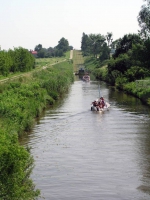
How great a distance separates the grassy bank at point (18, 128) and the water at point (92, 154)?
5.01 feet

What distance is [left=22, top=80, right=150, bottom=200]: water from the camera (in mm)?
20953

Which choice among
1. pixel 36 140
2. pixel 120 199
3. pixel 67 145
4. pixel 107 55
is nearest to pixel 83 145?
pixel 67 145

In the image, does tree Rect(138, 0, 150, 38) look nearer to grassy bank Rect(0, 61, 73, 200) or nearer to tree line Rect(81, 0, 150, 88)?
tree line Rect(81, 0, 150, 88)

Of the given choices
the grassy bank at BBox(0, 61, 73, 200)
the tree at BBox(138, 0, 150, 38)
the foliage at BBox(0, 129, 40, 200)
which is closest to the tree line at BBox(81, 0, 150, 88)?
the tree at BBox(138, 0, 150, 38)

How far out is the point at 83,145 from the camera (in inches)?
1204

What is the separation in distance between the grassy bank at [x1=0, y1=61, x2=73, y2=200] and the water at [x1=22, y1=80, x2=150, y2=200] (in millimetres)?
1528

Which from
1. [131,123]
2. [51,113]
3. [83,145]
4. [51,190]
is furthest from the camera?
[51,113]

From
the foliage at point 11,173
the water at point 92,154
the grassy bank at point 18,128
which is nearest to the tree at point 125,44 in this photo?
the grassy bank at point 18,128

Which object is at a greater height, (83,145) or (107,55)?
(107,55)

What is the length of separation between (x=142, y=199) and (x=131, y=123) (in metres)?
20.3

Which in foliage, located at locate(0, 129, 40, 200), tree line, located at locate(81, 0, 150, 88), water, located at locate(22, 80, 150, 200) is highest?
tree line, located at locate(81, 0, 150, 88)

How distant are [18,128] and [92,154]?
7202 millimetres

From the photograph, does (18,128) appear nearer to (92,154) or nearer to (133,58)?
(92,154)

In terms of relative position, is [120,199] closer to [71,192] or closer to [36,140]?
[71,192]
